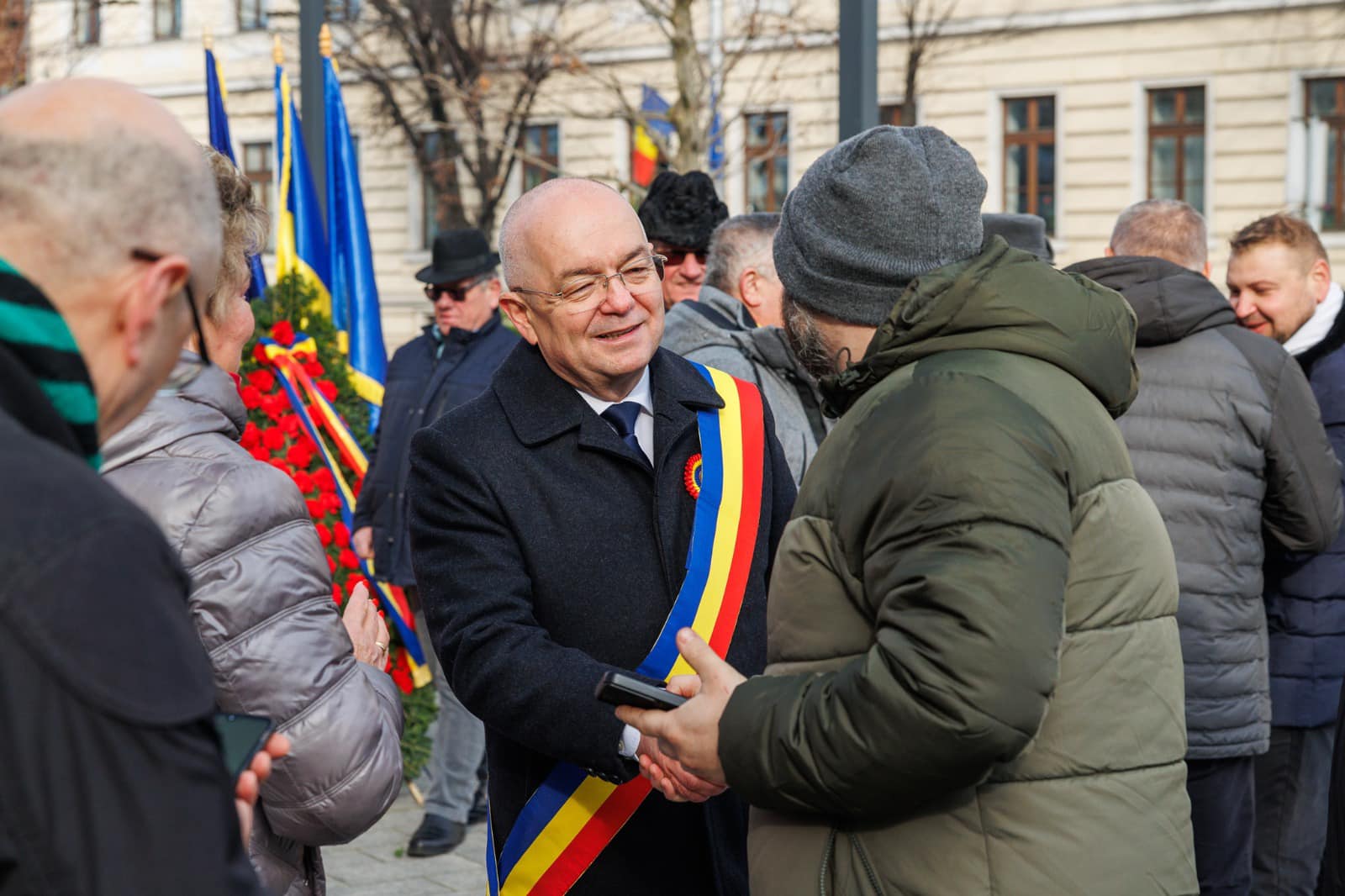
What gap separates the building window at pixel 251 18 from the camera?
3006cm

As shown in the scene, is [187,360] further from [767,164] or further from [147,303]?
[767,164]

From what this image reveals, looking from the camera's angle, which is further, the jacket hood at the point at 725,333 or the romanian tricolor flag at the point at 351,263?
the romanian tricolor flag at the point at 351,263

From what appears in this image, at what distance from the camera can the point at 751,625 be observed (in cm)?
297

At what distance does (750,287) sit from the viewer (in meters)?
4.88

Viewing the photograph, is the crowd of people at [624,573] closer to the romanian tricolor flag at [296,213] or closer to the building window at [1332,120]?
the romanian tricolor flag at [296,213]

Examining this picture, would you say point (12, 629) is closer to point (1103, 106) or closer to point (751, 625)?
point (751, 625)

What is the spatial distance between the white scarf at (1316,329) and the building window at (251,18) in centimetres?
2801

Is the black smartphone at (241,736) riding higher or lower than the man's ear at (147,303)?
lower

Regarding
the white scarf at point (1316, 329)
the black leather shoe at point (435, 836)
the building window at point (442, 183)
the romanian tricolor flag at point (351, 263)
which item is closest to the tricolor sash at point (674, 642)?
the white scarf at point (1316, 329)

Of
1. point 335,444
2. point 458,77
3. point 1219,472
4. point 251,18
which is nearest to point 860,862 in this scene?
point 1219,472

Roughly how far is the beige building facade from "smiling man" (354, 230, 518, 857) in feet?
47.3

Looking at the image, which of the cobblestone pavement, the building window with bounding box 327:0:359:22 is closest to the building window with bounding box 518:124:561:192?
the building window with bounding box 327:0:359:22

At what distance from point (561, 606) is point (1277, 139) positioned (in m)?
22.7

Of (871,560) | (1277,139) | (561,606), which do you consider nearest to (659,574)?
(561,606)
